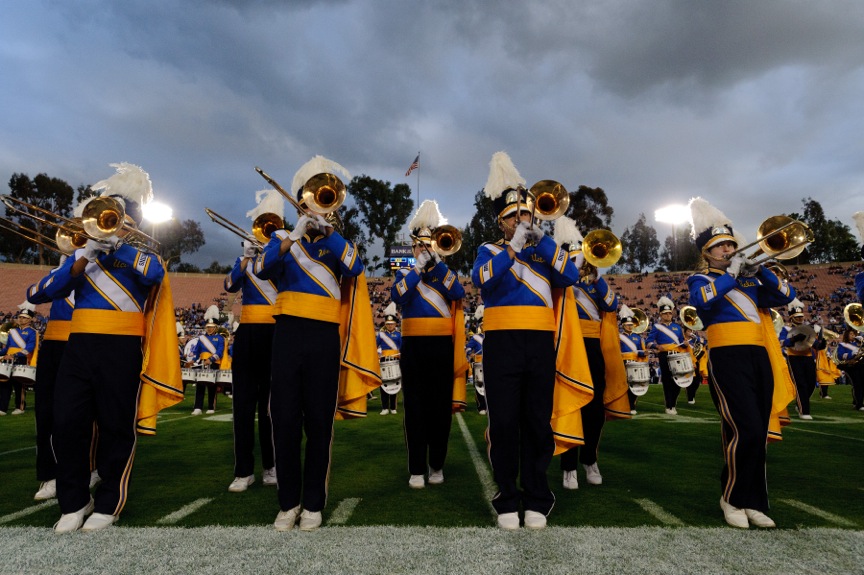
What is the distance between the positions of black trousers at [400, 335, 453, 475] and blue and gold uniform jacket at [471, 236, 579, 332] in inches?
45.1

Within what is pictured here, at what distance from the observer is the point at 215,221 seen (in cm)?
451

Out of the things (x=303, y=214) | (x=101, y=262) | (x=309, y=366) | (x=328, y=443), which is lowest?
(x=328, y=443)

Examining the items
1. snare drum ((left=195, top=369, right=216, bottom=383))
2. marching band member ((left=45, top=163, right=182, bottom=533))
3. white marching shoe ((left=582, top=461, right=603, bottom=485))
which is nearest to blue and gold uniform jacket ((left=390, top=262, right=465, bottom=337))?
white marching shoe ((left=582, top=461, right=603, bottom=485))

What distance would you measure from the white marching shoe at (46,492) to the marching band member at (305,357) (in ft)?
7.02

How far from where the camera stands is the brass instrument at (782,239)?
13.4 ft

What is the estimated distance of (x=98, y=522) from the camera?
3514mm

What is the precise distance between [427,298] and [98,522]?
2.99 m

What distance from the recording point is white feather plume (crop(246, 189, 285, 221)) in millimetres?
5133

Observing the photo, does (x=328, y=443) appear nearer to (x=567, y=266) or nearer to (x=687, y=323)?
(x=567, y=266)

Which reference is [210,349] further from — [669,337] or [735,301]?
[735,301]

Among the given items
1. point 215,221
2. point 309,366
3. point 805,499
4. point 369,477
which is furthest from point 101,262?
point 805,499

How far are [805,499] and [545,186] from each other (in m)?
3.23

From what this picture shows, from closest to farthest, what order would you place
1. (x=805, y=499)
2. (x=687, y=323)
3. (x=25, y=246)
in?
(x=805, y=499) < (x=687, y=323) < (x=25, y=246)

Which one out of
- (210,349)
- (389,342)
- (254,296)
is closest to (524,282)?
(254,296)
